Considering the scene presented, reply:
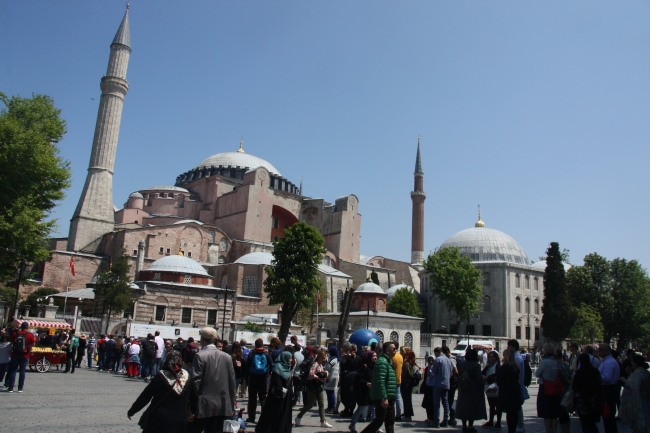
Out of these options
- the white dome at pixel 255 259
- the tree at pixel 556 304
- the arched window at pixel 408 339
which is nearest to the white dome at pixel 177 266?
the white dome at pixel 255 259

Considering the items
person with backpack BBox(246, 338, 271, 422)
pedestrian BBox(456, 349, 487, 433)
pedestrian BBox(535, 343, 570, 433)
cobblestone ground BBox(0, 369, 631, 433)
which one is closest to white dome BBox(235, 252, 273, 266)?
cobblestone ground BBox(0, 369, 631, 433)

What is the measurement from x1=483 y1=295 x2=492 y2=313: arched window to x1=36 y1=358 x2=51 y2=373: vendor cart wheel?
115 feet

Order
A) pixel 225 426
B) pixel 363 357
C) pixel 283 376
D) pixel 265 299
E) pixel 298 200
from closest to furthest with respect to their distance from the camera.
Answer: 1. pixel 225 426
2. pixel 283 376
3. pixel 363 357
4. pixel 265 299
5. pixel 298 200

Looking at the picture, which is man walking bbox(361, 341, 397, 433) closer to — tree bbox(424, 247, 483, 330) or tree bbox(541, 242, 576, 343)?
tree bbox(541, 242, 576, 343)

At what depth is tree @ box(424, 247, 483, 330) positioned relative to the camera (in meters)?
39.7

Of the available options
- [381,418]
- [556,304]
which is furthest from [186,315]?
[381,418]

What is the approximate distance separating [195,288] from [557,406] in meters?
26.8

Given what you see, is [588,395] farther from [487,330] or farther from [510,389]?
[487,330]

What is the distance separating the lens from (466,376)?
25.8ft

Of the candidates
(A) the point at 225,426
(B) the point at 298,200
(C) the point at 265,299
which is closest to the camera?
(A) the point at 225,426

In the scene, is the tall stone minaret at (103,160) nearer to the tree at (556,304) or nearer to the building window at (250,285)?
the building window at (250,285)

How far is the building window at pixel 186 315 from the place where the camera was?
3094 centimetres

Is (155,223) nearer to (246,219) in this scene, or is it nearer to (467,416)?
(246,219)

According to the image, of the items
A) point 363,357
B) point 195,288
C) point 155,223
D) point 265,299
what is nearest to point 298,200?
point 155,223
